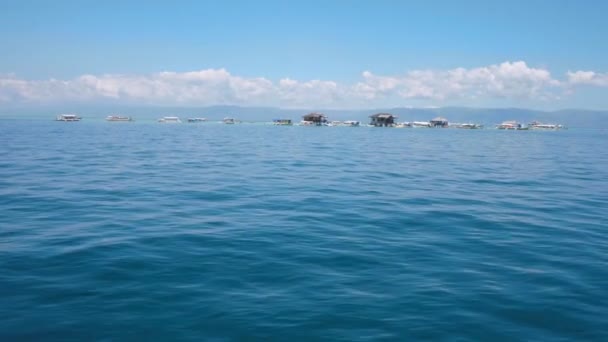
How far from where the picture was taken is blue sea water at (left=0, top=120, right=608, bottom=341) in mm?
7605

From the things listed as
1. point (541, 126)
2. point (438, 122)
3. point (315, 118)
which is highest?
point (315, 118)

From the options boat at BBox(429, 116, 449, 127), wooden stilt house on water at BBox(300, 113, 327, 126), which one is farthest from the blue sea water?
boat at BBox(429, 116, 449, 127)

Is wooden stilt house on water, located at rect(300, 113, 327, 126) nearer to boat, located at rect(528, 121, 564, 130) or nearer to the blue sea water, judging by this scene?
boat, located at rect(528, 121, 564, 130)

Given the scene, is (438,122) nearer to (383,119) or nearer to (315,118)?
(383,119)

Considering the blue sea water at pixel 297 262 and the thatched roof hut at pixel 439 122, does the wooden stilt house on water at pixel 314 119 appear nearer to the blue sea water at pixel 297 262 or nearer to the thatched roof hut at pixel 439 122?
the thatched roof hut at pixel 439 122

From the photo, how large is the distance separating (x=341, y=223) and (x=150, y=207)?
7.48m

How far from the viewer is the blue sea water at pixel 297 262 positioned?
25.0 ft

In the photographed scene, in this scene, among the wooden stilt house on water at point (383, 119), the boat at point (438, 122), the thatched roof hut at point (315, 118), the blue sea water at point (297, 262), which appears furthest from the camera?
the boat at point (438, 122)

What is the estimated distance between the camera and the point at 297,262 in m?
10.8

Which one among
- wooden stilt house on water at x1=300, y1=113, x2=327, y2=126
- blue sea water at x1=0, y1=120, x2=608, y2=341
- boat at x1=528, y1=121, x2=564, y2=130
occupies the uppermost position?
wooden stilt house on water at x1=300, y1=113, x2=327, y2=126

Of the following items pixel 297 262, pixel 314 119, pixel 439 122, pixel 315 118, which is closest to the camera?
pixel 297 262

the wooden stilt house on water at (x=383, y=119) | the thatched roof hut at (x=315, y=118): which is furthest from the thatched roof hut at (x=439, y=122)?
the thatched roof hut at (x=315, y=118)

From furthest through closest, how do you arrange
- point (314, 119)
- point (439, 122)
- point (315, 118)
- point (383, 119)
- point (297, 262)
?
1. point (439, 122)
2. point (314, 119)
3. point (315, 118)
4. point (383, 119)
5. point (297, 262)

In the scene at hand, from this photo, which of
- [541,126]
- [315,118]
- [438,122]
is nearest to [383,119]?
[438,122]
